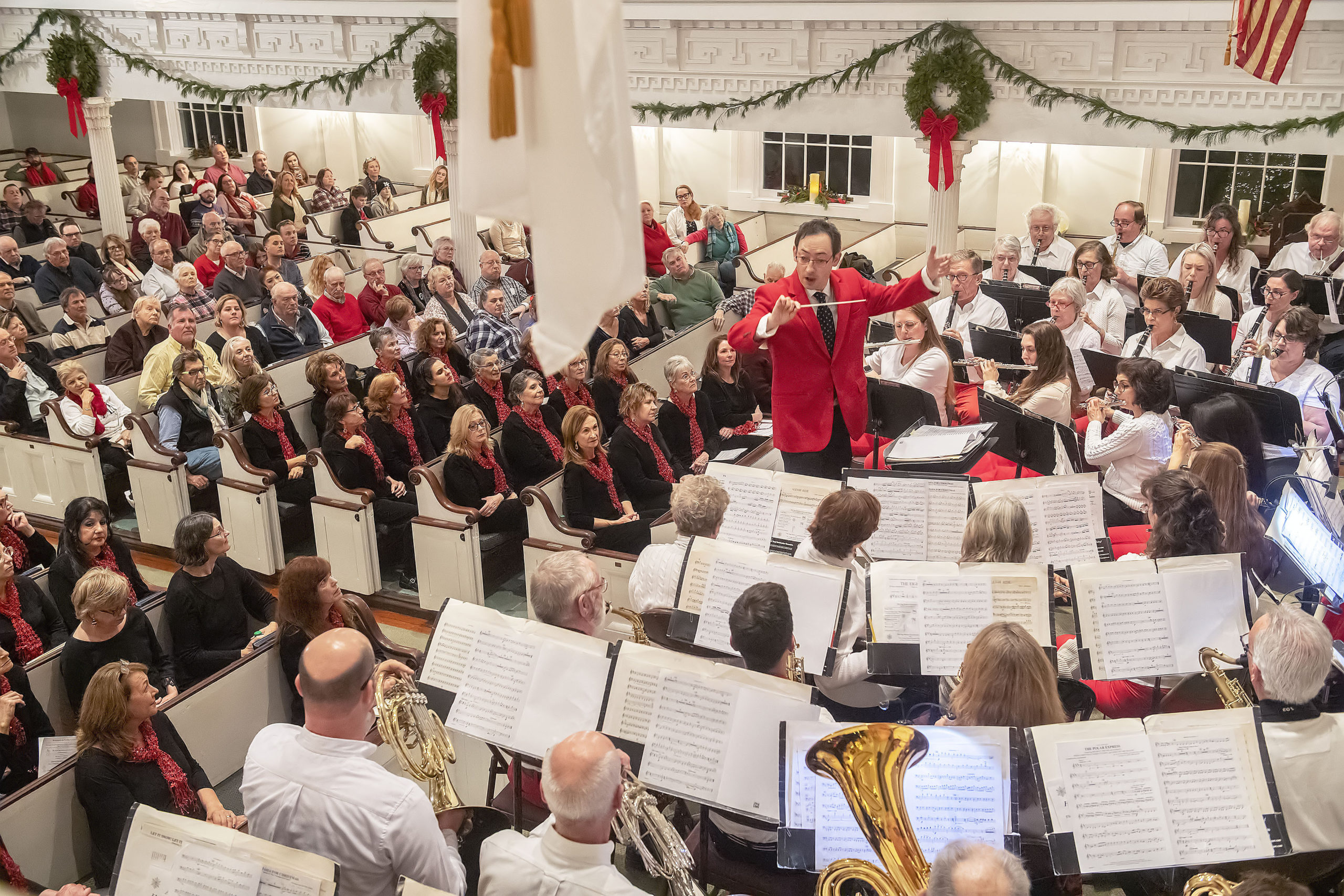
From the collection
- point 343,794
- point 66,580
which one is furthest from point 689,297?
point 343,794

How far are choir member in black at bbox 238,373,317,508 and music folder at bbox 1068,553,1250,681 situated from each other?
4256mm

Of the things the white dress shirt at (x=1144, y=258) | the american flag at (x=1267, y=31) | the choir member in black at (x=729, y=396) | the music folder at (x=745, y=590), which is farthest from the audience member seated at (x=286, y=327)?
the american flag at (x=1267, y=31)

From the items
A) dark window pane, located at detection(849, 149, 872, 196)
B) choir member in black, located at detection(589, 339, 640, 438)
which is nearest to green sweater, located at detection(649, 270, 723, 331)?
choir member in black, located at detection(589, 339, 640, 438)

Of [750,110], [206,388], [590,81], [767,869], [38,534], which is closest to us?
[590,81]

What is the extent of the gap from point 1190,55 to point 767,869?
6498 millimetres

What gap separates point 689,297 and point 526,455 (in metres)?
3.29

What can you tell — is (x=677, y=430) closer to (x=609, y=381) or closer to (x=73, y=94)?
(x=609, y=381)

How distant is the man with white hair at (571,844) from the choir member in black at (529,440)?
3760 millimetres

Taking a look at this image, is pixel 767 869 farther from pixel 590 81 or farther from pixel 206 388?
pixel 206 388

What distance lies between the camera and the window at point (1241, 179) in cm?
1121

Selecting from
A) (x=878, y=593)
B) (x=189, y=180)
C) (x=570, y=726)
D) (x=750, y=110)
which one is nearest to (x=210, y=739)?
(x=570, y=726)

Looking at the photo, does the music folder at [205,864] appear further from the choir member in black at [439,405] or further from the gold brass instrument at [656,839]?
the choir member in black at [439,405]

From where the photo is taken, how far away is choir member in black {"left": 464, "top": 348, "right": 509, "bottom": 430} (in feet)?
23.2

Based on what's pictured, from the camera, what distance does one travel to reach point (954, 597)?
146 inches
